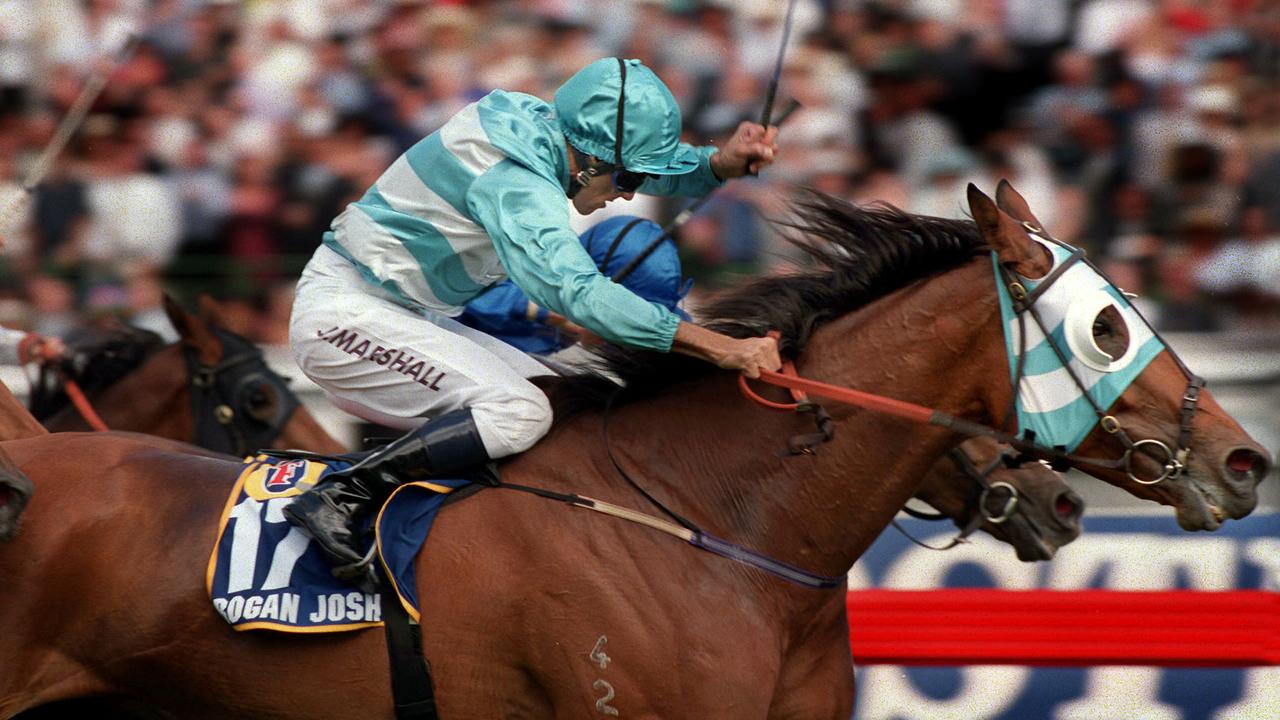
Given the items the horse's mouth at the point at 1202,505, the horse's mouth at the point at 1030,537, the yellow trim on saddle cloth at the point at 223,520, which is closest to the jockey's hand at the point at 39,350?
the yellow trim on saddle cloth at the point at 223,520

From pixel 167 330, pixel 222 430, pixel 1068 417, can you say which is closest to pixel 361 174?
pixel 167 330

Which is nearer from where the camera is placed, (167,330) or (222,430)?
(222,430)

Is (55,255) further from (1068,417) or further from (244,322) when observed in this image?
(1068,417)

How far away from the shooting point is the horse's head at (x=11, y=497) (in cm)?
376

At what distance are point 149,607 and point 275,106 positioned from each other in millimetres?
4807

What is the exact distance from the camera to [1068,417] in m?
3.62

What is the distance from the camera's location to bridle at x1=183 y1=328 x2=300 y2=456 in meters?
5.74

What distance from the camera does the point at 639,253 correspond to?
4969 millimetres

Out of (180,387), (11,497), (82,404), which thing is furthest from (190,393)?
(11,497)

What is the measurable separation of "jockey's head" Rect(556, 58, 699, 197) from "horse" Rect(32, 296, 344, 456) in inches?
89.6

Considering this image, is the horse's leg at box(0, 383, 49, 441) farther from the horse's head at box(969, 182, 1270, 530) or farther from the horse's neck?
the horse's head at box(969, 182, 1270, 530)

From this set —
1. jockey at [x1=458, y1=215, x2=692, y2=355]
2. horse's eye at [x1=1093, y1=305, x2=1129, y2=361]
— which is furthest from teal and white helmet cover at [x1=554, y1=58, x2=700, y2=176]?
horse's eye at [x1=1093, y1=305, x2=1129, y2=361]

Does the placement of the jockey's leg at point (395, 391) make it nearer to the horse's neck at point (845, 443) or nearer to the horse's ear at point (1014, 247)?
the horse's neck at point (845, 443)

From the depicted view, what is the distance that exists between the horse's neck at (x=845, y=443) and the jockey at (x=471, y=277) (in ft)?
0.73
